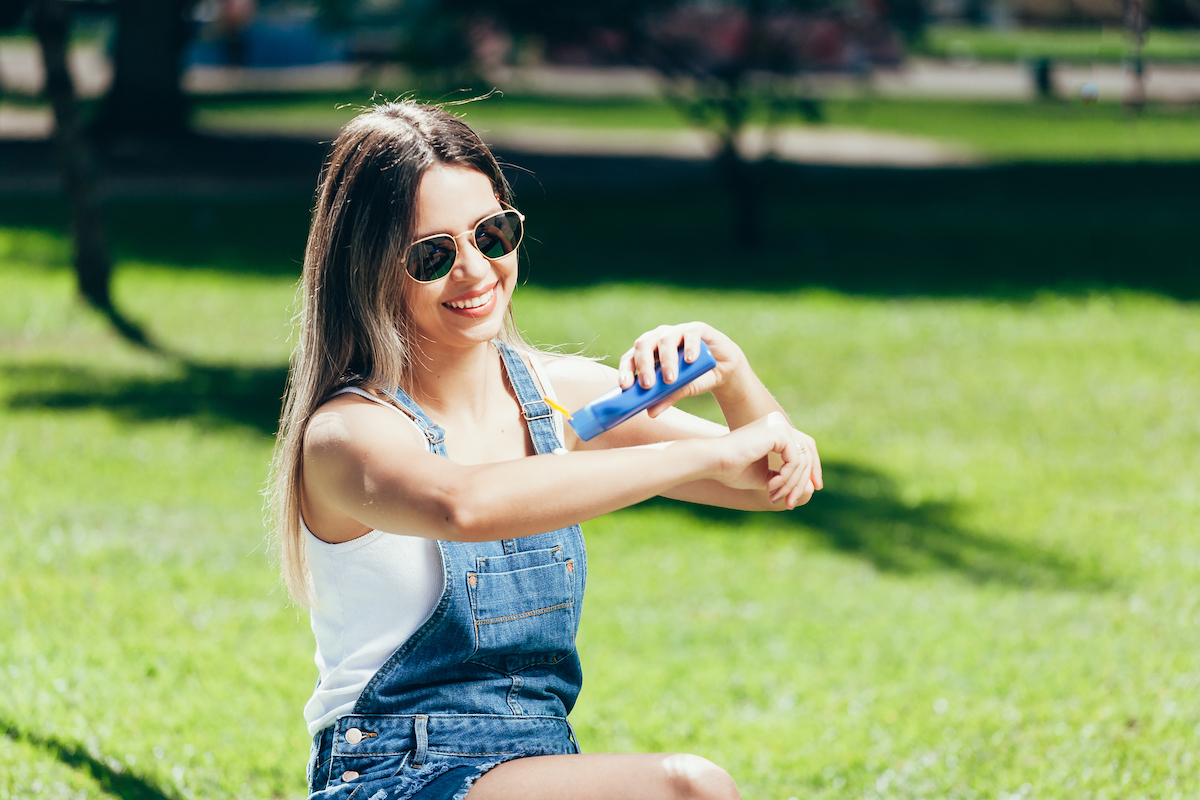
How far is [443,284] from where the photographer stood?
87.2 inches

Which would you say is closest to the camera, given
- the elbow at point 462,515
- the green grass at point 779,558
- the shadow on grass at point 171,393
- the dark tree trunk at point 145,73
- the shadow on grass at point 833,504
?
the elbow at point 462,515

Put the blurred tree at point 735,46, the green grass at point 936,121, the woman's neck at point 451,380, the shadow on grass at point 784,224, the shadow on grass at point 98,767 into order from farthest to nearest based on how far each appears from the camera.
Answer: the green grass at point 936,121
the blurred tree at point 735,46
the shadow on grass at point 784,224
the shadow on grass at point 98,767
the woman's neck at point 451,380

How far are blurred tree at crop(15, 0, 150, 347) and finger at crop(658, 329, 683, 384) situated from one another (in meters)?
8.51

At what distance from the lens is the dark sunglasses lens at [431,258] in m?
2.18

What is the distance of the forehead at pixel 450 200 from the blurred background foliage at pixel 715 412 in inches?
33.3

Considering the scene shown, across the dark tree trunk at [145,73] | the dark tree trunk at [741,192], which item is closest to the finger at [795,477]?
the dark tree trunk at [741,192]

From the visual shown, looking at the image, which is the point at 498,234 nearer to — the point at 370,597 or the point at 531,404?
the point at 531,404

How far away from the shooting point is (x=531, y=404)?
2418 millimetres

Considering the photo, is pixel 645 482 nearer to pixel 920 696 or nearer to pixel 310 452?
pixel 310 452

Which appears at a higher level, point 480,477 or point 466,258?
point 466,258

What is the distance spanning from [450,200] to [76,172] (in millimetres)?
8947

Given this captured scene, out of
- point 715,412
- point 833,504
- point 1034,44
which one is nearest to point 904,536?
point 833,504

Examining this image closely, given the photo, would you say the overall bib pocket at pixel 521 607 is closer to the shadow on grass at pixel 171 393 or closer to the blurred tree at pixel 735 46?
the shadow on grass at pixel 171 393

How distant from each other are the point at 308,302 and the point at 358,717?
70 cm
